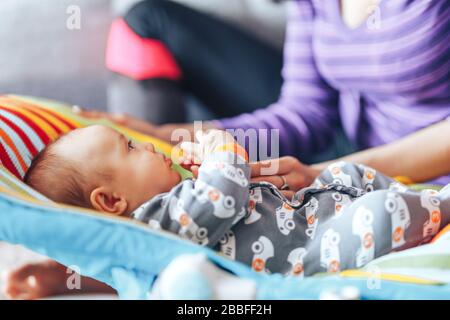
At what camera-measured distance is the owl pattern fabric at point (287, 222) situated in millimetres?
896

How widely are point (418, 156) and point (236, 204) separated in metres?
0.57

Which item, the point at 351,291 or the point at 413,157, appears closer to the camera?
the point at 351,291

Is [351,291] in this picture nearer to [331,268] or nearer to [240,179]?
[331,268]

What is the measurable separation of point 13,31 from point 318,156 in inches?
32.5

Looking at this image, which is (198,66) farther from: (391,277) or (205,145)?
(391,277)

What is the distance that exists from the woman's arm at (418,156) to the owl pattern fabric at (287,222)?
1.01 ft

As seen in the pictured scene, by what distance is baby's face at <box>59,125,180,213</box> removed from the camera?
3.31ft

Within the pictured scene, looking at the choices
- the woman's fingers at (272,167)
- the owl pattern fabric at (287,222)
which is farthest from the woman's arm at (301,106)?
the owl pattern fabric at (287,222)

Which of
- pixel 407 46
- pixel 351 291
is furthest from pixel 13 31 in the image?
pixel 351 291

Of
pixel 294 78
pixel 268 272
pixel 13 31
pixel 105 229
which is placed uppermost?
pixel 13 31

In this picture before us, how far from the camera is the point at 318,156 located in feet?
4.89

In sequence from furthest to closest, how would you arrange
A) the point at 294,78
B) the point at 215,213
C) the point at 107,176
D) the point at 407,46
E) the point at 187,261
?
the point at 294,78, the point at 407,46, the point at 107,176, the point at 215,213, the point at 187,261

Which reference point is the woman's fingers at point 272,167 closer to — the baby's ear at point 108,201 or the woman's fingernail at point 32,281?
the baby's ear at point 108,201

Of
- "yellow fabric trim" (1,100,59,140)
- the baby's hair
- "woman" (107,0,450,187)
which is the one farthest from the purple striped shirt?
the baby's hair
